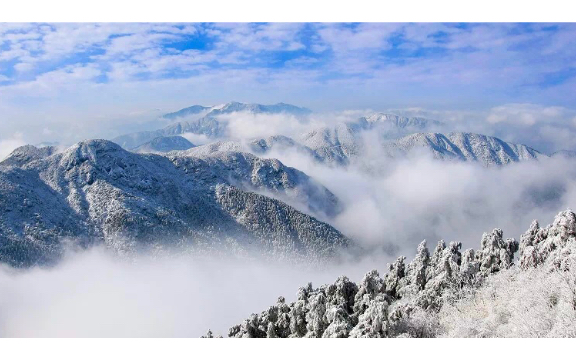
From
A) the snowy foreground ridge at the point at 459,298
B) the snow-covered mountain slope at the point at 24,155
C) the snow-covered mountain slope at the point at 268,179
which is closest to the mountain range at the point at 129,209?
the snow-covered mountain slope at the point at 24,155

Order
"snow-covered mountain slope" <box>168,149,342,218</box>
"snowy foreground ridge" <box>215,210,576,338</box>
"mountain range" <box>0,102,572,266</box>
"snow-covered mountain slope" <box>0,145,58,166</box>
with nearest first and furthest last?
1. "snowy foreground ridge" <box>215,210,576,338</box>
2. "mountain range" <box>0,102,572,266</box>
3. "snow-covered mountain slope" <box>0,145,58,166</box>
4. "snow-covered mountain slope" <box>168,149,342,218</box>

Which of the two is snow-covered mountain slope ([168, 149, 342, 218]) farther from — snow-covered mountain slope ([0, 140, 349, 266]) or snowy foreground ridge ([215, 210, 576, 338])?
snowy foreground ridge ([215, 210, 576, 338])

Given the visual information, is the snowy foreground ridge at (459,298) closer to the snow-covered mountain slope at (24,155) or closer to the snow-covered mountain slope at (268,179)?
the snow-covered mountain slope at (24,155)

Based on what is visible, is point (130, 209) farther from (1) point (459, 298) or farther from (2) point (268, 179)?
(1) point (459, 298)

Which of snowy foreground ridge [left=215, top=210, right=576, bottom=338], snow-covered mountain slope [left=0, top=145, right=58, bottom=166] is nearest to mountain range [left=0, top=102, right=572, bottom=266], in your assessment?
snow-covered mountain slope [left=0, top=145, right=58, bottom=166]

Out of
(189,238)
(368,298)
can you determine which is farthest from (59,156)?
(368,298)
